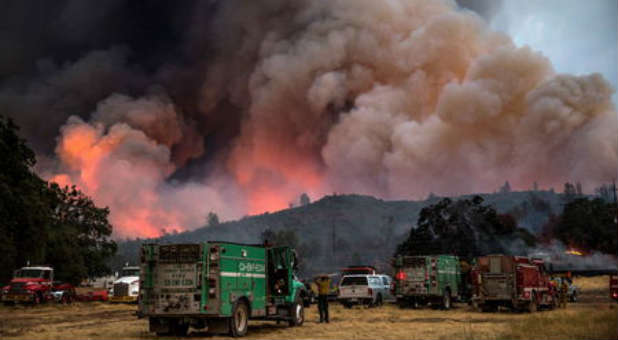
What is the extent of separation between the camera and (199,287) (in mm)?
17609

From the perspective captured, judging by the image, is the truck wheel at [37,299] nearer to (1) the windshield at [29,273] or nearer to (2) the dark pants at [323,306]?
(1) the windshield at [29,273]

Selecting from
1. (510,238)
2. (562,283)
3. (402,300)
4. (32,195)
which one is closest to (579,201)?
(510,238)

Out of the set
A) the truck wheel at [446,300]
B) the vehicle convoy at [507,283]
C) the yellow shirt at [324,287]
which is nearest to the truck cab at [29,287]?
the yellow shirt at [324,287]

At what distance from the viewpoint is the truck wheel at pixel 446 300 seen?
1364 inches

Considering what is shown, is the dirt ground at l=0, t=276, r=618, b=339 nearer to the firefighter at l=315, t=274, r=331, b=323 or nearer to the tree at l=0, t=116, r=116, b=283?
the firefighter at l=315, t=274, r=331, b=323

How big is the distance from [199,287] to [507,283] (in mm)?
19016

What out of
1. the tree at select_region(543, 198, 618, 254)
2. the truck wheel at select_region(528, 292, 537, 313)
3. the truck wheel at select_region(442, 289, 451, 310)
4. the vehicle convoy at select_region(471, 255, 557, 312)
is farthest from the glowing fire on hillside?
the truck wheel at select_region(528, 292, 537, 313)

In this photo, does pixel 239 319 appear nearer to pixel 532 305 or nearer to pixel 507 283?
pixel 507 283

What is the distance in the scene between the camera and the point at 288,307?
22.3m

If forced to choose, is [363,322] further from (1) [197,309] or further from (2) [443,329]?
(1) [197,309]

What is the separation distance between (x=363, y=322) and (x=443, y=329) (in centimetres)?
449

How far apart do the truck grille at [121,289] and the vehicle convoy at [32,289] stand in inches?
194

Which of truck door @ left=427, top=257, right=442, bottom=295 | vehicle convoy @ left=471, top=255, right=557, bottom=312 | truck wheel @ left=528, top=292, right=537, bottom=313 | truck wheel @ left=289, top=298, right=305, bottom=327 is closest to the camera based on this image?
truck wheel @ left=289, top=298, right=305, bottom=327

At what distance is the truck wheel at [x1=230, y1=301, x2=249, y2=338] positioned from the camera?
1825 cm
